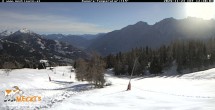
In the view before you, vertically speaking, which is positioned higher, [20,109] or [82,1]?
[82,1]

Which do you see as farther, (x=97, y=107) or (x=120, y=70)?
(x=120, y=70)

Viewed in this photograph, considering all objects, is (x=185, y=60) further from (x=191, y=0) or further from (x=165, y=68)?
(x=191, y=0)

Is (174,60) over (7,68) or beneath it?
over

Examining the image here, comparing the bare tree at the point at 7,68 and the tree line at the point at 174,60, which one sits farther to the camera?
the tree line at the point at 174,60

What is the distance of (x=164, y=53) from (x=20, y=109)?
126679mm

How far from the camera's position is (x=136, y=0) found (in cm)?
2453

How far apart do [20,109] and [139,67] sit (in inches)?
4543

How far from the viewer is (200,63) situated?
133m

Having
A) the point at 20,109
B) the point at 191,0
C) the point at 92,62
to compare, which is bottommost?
the point at 20,109

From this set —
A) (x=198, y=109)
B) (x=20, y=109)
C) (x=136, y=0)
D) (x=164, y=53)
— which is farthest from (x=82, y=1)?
(x=164, y=53)

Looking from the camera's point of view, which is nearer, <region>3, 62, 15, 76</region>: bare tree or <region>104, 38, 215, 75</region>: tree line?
<region>3, 62, 15, 76</region>: bare tree

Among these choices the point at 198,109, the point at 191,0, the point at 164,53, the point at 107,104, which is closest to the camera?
the point at 198,109

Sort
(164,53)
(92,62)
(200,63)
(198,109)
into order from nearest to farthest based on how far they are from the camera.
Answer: (198,109)
(92,62)
(200,63)
(164,53)

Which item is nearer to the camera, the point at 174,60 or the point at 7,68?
the point at 7,68
